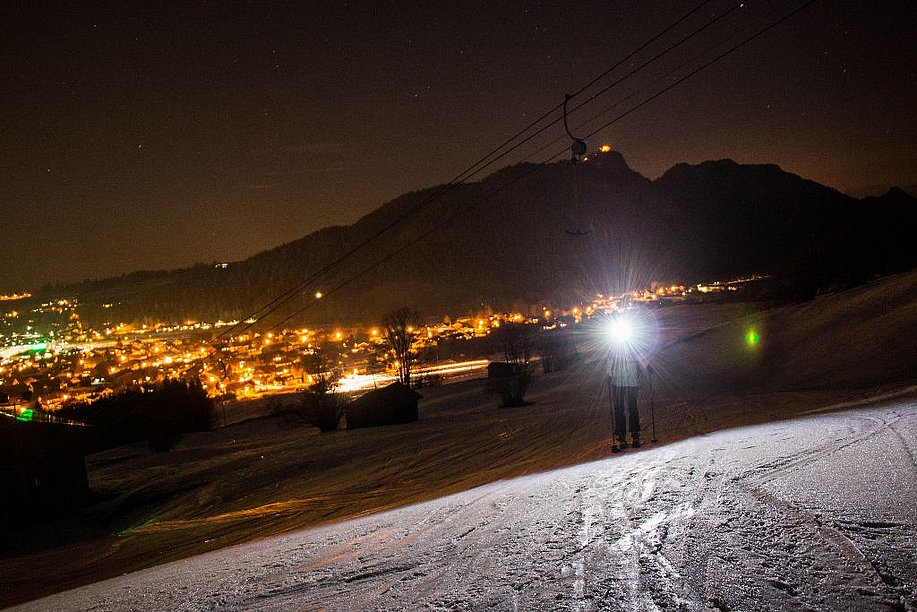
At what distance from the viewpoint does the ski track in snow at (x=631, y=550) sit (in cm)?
313

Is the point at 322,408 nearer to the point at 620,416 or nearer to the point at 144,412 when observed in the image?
the point at 144,412

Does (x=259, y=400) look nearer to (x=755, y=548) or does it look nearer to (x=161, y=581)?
(x=161, y=581)

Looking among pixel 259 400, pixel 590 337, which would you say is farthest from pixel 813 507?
pixel 590 337

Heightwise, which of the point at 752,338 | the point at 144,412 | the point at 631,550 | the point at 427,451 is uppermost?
the point at 631,550

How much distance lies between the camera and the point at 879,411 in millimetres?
9227

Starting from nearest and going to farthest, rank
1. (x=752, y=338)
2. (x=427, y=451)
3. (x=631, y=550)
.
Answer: (x=631, y=550) < (x=427, y=451) < (x=752, y=338)

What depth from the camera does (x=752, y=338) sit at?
2958cm

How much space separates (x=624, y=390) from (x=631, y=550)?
306 inches

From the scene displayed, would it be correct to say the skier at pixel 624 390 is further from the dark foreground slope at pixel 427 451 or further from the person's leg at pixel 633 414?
the dark foreground slope at pixel 427 451

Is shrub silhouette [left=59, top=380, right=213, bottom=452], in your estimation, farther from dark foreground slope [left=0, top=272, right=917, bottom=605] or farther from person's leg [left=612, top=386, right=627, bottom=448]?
person's leg [left=612, top=386, right=627, bottom=448]

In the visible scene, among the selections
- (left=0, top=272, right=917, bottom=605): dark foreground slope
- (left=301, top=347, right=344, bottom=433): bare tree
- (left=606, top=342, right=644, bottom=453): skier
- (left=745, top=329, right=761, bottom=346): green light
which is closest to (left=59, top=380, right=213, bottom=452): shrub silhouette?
(left=0, top=272, right=917, bottom=605): dark foreground slope

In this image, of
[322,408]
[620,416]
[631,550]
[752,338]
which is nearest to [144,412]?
[322,408]

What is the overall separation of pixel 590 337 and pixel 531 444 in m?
55.4

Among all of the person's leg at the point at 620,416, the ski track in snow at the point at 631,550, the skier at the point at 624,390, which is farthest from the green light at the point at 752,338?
the ski track in snow at the point at 631,550
